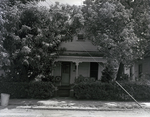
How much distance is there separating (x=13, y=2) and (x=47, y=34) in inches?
113

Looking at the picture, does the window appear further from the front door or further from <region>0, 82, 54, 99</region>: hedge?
<region>0, 82, 54, 99</region>: hedge

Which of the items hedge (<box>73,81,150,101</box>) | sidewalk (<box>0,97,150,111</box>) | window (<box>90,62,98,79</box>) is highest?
window (<box>90,62,98,79</box>)

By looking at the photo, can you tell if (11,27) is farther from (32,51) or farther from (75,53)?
(75,53)

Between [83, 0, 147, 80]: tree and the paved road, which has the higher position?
[83, 0, 147, 80]: tree

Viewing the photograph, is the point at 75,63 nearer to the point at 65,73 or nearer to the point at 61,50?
the point at 65,73

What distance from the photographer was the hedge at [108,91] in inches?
484

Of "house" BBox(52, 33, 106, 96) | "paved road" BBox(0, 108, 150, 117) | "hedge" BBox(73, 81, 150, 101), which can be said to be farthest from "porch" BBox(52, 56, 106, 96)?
"paved road" BBox(0, 108, 150, 117)

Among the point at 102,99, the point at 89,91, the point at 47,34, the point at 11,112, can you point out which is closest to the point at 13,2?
the point at 47,34

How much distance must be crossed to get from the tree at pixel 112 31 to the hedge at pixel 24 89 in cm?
474

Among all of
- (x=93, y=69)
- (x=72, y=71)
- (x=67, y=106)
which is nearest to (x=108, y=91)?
(x=67, y=106)

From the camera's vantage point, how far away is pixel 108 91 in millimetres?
12414

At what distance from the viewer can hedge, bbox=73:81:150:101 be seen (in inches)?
484

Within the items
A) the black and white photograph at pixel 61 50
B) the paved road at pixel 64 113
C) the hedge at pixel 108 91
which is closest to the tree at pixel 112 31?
the black and white photograph at pixel 61 50

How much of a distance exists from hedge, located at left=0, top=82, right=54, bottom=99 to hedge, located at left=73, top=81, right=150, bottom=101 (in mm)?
2230
